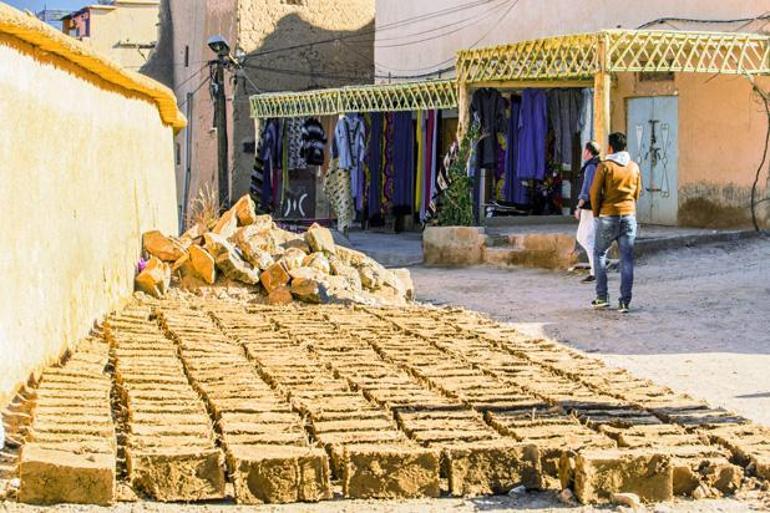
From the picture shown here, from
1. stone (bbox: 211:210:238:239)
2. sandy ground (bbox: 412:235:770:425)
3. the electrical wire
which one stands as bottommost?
sandy ground (bbox: 412:235:770:425)

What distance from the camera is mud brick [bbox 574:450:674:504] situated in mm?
5059

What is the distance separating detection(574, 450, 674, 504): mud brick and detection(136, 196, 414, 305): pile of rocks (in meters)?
5.96

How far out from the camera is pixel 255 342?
8258 mm

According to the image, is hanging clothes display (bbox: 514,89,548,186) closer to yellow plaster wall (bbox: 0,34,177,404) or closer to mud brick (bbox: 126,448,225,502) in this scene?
yellow plaster wall (bbox: 0,34,177,404)

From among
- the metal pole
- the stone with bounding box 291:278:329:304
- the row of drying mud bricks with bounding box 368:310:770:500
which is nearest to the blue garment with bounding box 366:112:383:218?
the metal pole

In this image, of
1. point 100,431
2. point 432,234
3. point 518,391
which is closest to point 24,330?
point 100,431

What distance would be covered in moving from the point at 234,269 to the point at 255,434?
575 centimetres

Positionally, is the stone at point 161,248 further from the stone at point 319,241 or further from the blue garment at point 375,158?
the blue garment at point 375,158

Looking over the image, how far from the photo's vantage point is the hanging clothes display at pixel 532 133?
18.2 meters

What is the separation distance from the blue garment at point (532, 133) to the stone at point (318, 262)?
6804 mm

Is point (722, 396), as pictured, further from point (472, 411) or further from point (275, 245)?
point (275, 245)

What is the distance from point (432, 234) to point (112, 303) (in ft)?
26.1

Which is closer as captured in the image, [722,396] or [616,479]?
[616,479]

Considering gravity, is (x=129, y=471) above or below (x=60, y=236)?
below
